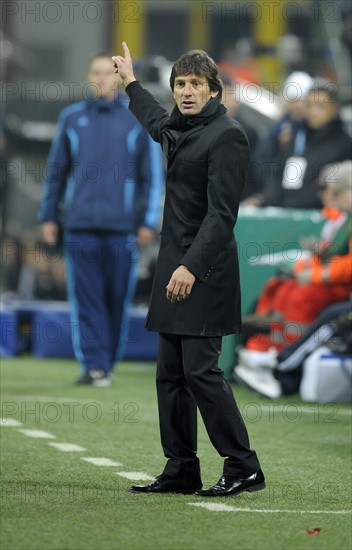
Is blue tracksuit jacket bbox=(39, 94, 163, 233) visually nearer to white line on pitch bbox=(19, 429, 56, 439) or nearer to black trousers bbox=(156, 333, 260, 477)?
white line on pitch bbox=(19, 429, 56, 439)

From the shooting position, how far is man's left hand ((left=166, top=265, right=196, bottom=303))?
6.16 meters

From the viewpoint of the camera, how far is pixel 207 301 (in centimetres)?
625

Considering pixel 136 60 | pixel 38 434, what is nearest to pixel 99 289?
pixel 38 434

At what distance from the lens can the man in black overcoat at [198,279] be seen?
6176mm

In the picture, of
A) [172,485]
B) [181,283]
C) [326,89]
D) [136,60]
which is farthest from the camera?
[136,60]

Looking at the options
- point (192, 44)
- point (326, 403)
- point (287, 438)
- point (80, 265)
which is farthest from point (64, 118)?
point (192, 44)

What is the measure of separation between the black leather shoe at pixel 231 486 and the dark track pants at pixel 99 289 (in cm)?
498

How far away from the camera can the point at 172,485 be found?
6398mm

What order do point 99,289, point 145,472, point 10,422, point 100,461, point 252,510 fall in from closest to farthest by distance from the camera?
1. point 252,510
2. point 145,472
3. point 100,461
4. point 10,422
5. point 99,289

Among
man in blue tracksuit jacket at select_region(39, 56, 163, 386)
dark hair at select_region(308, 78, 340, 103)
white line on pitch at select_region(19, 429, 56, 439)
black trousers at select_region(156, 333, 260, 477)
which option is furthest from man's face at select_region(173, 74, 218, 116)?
dark hair at select_region(308, 78, 340, 103)

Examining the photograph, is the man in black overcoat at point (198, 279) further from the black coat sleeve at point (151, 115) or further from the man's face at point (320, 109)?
the man's face at point (320, 109)

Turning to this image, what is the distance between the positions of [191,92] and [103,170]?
5075 millimetres

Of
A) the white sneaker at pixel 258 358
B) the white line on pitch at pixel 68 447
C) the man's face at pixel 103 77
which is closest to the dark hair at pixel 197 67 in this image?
→ the white line on pitch at pixel 68 447

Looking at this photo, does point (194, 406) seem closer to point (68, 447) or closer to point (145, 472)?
point (145, 472)
